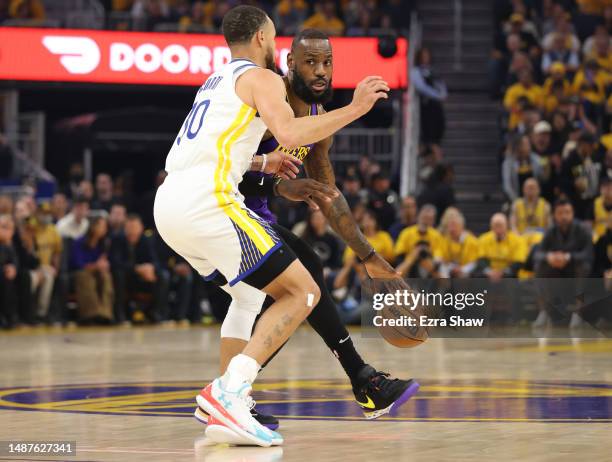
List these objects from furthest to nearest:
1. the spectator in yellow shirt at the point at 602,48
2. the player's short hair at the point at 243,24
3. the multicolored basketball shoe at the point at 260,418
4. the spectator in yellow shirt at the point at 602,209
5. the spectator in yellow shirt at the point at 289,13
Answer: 1. the spectator in yellow shirt at the point at 289,13
2. the spectator in yellow shirt at the point at 602,48
3. the spectator in yellow shirt at the point at 602,209
4. the multicolored basketball shoe at the point at 260,418
5. the player's short hair at the point at 243,24

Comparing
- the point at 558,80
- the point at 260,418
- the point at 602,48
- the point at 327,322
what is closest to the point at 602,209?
the point at 558,80

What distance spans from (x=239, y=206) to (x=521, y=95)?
14.2 m

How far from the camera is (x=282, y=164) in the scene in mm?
6855

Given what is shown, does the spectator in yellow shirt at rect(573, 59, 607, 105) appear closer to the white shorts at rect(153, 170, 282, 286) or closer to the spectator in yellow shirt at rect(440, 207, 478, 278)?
the spectator in yellow shirt at rect(440, 207, 478, 278)

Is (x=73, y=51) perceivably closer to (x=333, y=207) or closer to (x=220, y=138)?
(x=333, y=207)

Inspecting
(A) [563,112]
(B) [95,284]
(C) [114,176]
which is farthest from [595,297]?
(C) [114,176]

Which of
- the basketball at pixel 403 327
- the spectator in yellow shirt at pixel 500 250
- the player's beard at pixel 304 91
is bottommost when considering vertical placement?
the basketball at pixel 403 327

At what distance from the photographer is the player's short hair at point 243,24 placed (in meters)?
6.50

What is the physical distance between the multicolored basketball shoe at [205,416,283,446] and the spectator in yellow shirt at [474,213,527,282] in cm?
1007

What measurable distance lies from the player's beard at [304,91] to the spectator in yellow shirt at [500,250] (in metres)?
9.30

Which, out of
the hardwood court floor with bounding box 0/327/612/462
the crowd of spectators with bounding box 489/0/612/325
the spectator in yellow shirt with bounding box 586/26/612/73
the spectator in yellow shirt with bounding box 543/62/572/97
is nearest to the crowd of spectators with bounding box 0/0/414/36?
the crowd of spectators with bounding box 489/0/612/325

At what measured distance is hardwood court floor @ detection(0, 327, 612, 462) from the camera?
595cm

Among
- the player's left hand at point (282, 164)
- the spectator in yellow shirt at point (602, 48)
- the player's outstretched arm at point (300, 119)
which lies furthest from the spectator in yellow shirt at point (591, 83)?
the player's outstretched arm at point (300, 119)

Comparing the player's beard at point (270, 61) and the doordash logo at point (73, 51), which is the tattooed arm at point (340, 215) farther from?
the doordash logo at point (73, 51)
